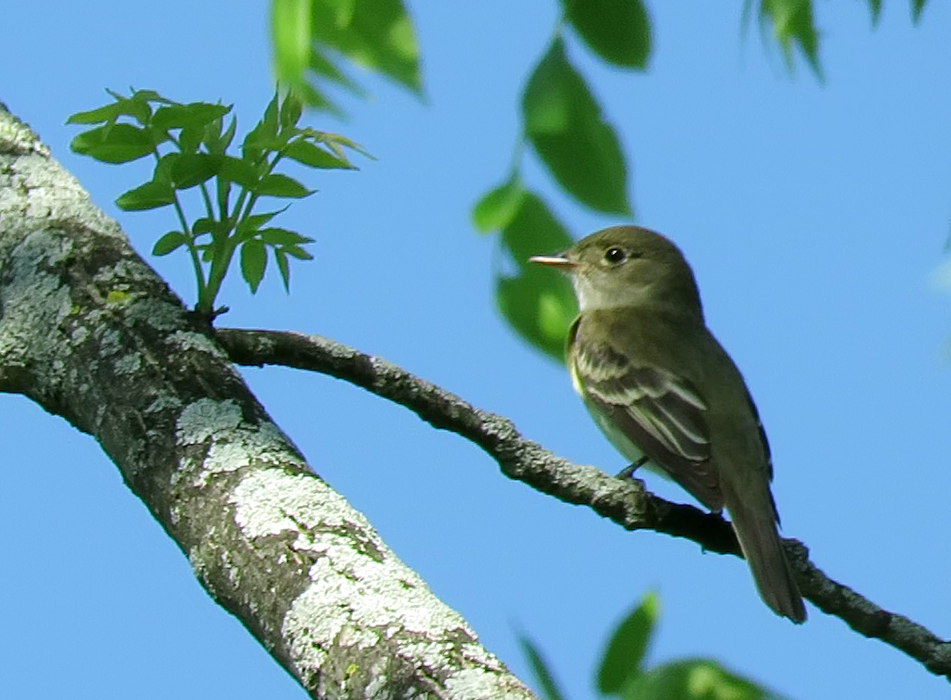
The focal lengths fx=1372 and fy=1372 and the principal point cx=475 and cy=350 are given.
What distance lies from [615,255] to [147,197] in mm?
4227

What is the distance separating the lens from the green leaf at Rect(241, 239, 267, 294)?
309 centimetres

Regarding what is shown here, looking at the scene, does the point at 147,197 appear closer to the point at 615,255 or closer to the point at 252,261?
the point at 252,261

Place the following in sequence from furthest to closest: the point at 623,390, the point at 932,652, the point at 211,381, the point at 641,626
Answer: the point at 623,390 < the point at 932,652 < the point at 211,381 < the point at 641,626

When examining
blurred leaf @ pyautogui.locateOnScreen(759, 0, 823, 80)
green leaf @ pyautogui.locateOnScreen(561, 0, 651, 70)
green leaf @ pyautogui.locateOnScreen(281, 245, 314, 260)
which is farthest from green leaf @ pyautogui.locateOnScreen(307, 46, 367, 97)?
green leaf @ pyautogui.locateOnScreen(281, 245, 314, 260)

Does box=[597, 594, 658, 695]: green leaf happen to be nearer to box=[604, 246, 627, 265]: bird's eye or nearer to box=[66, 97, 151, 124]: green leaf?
box=[66, 97, 151, 124]: green leaf

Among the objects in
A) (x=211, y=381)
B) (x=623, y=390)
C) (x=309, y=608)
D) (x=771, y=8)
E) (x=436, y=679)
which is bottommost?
(x=436, y=679)

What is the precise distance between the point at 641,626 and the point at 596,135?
0.75 metres

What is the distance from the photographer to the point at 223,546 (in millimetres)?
2297

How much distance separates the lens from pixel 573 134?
2.04 meters

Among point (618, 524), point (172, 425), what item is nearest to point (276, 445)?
point (172, 425)

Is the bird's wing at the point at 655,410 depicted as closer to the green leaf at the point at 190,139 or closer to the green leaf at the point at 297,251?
the green leaf at the point at 297,251

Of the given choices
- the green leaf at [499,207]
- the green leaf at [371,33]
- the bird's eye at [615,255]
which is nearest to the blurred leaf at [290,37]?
the green leaf at [371,33]

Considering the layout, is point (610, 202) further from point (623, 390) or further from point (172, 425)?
point (623, 390)

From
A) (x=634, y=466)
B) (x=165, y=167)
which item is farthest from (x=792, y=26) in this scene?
(x=634, y=466)
